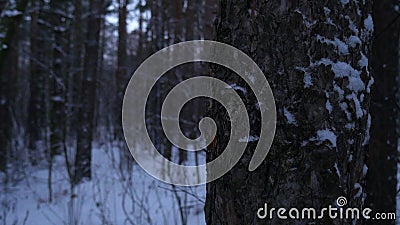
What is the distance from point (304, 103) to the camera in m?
1.57

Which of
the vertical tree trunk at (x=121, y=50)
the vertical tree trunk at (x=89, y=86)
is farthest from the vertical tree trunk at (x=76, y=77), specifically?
the vertical tree trunk at (x=121, y=50)

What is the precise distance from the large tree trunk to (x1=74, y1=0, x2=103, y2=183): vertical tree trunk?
5.81 meters

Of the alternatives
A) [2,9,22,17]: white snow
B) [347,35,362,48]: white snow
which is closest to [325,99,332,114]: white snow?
[347,35,362,48]: white snow

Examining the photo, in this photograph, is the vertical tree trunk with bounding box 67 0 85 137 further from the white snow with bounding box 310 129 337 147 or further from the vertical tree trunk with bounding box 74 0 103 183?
the white snow with bounding box 310 129 337 147

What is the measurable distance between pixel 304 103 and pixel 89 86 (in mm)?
8115

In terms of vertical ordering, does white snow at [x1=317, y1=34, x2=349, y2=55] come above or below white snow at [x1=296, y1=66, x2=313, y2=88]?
above

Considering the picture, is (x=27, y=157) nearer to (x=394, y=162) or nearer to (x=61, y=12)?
(x=61, y=12)

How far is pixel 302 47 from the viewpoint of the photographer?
1.58m

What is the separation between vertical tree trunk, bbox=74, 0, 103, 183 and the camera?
27.6 feet

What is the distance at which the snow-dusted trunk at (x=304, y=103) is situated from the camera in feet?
5.15

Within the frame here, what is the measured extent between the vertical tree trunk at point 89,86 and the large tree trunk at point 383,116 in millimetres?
5814

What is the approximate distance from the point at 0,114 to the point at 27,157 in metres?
2.32

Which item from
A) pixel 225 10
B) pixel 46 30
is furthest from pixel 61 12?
pixel 225 10

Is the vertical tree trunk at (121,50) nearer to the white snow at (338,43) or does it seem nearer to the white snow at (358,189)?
the white snow at (338,43)
